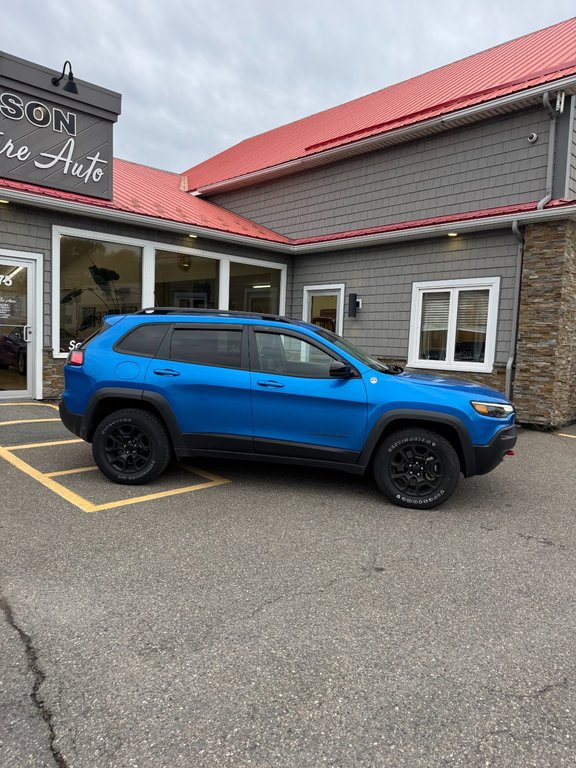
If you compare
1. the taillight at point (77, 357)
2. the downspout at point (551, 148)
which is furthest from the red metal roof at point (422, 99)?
the taillight at point (77, 357)

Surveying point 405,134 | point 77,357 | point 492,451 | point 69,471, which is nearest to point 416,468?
point 492,451

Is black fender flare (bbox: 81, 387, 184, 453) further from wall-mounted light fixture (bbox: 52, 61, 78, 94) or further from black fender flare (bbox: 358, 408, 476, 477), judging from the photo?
wall-mounted light fixture (bbox: 52, 61, 78, 94)

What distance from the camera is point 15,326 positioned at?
29.3 ft

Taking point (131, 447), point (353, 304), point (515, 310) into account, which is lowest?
point (131, 447)

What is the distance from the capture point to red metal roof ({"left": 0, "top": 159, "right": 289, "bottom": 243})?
9109mm

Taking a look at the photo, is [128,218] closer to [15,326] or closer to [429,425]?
[15,326]

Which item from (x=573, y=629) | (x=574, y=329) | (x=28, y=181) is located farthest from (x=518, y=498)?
(x=28, y=181)

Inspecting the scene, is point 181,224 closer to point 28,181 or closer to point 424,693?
point 28,181

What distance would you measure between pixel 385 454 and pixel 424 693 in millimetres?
2582

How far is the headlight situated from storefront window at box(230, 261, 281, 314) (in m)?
8.17

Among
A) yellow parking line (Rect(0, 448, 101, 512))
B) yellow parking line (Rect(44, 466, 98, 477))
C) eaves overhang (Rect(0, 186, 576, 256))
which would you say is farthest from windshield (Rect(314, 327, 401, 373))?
eaves overhang (Rect(0, 186, 576, 256))

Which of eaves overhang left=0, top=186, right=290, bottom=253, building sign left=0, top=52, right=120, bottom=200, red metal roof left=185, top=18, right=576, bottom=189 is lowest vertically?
eaves overhang left=0, top=186, right=290, bottom=253

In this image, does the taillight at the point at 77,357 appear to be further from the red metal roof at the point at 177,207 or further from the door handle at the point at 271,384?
the red metal roof at the point at 177,207

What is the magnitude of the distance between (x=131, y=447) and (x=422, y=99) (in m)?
11.7
